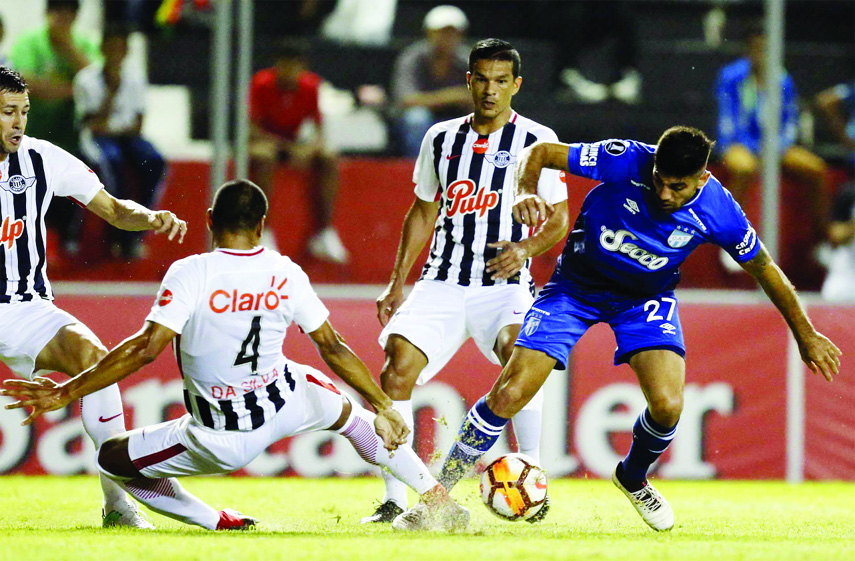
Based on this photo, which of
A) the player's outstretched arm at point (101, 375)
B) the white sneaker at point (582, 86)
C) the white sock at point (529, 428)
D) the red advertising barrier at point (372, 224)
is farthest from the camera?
the white sneaker at point (582, 86)

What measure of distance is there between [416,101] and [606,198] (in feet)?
13.4

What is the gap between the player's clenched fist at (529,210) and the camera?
537 cm

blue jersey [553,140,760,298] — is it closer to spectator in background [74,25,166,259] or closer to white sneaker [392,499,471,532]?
white sneaker [392,499,471,532]

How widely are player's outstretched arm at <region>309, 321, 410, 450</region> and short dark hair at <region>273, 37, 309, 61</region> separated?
4.81 meters

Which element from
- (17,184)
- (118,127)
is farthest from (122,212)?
(118,127)

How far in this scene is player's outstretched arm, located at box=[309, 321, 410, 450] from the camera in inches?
207

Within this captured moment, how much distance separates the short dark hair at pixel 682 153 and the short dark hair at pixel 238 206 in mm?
1694

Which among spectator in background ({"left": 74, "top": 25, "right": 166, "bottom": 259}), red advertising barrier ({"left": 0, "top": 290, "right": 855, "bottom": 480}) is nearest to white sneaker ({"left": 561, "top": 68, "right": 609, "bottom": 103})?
red advertising barrier ({"left": 0, "top": 290, "right": 855, "bottom": 480})

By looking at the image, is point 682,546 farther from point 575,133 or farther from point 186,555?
point 575,133

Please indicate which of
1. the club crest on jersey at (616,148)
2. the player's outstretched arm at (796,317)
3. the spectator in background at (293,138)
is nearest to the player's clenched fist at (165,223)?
the club crest on jersey at (616,148)

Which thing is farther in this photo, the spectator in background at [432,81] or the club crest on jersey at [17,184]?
the spectator in background at [432,81]

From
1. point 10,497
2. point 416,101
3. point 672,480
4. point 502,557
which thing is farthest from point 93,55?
point 502,557

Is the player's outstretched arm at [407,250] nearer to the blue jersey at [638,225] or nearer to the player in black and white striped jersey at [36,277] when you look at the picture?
the blue jersey at [638,225]

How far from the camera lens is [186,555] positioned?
15.0 feet
